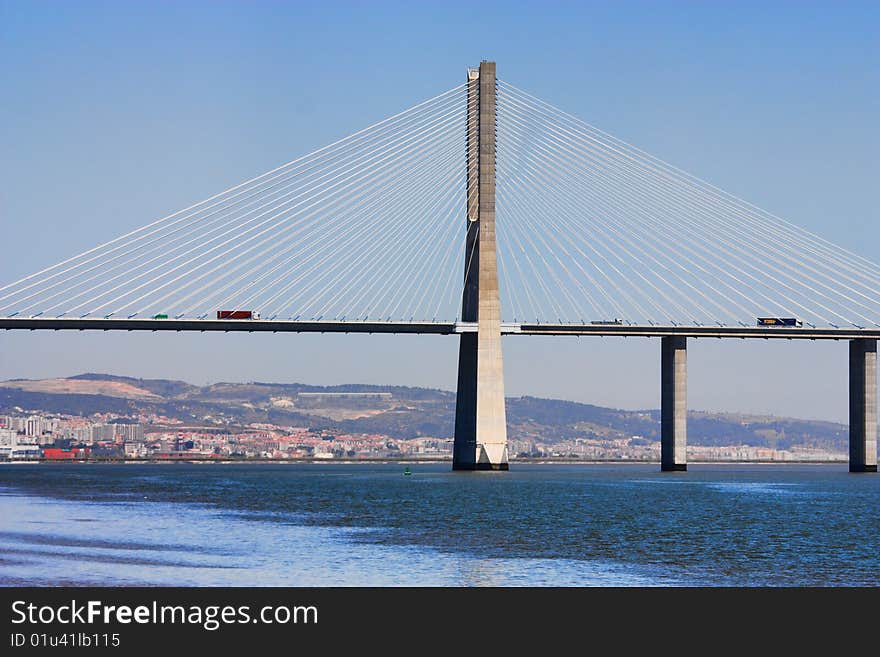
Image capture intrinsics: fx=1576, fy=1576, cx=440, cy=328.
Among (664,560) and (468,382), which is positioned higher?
(468,382)

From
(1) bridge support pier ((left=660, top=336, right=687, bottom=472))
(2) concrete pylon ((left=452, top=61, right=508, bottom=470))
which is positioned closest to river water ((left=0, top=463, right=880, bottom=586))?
(2) concrete pylon ((left=452, top=61, right=508, bottom=470))

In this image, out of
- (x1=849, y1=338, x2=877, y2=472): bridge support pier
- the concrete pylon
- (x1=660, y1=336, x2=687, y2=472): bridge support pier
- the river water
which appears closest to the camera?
the river water

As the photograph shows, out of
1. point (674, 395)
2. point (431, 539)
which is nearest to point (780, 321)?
point (674, 395)

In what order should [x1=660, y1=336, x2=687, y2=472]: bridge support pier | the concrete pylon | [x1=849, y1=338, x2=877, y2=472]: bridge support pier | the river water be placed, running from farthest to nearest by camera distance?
1. [x1=849, y1=338, x2=877, y2=472]: bridge support pier
2. [x1=660, y1=336, x2=687, y2=472]: bridge support pier
3. the concrete pylon
4. the river water

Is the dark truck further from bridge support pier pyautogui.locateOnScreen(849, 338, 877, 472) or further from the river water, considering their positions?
the river water
